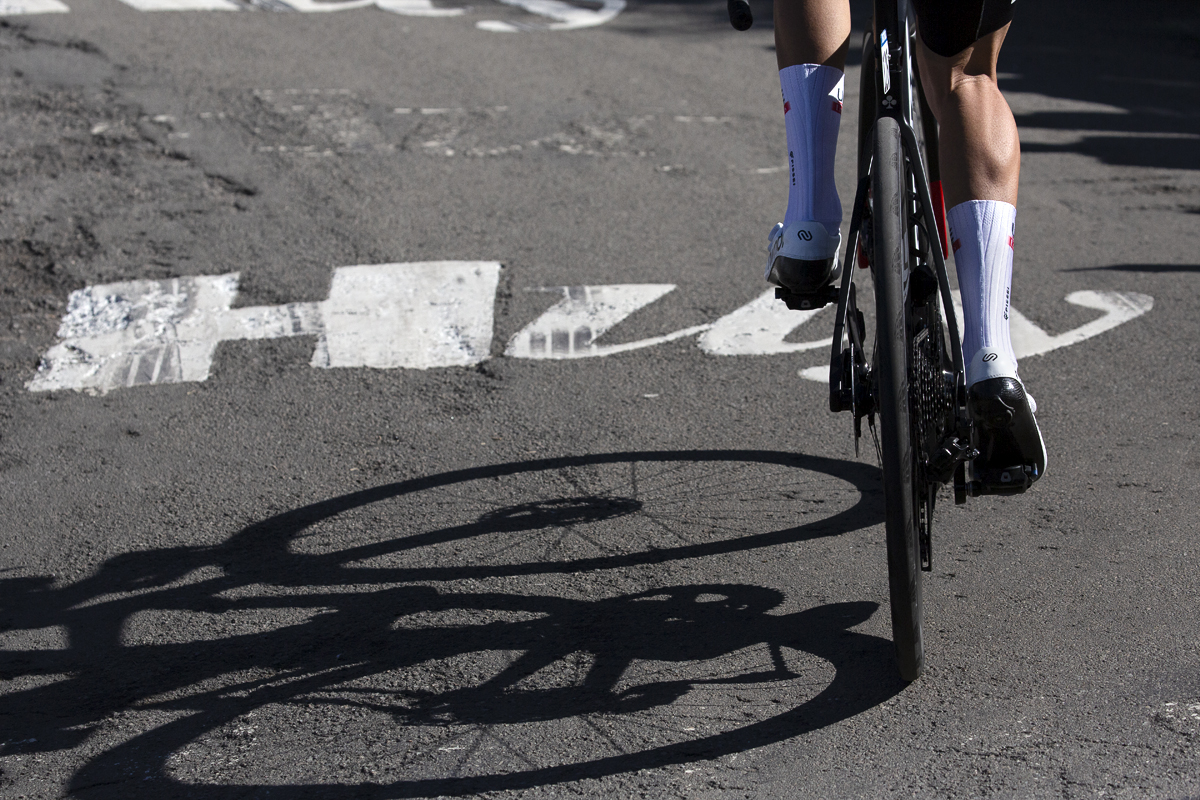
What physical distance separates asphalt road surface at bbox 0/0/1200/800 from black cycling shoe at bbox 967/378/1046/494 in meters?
0.52

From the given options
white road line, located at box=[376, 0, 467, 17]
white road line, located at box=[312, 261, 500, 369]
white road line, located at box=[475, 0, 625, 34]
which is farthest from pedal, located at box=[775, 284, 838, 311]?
white road line, located at box=[376, 0, 467, 17]

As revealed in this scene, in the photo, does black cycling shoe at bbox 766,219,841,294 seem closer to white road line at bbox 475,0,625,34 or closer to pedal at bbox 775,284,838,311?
pedal at bbox 775,284,838,311

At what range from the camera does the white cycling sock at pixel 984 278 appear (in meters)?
2.57

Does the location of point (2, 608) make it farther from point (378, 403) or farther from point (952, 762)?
point (952, 762)

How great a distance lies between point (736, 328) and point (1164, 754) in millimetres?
2730

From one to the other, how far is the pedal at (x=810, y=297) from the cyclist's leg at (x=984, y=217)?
13.0 inches

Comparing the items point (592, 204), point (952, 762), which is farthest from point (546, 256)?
point (952, 762)

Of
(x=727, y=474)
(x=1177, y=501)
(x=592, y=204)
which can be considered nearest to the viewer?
(x=1177, y=501)

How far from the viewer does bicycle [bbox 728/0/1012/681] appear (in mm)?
2438

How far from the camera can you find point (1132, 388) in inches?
173

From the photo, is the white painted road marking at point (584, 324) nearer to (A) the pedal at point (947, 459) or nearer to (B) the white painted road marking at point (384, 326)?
(B) the white painted road marking at point (384, 326)

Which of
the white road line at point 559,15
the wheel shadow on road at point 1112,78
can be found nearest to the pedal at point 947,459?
the wheel shadow on road at point 1112,78

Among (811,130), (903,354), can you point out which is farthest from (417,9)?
(903,354)

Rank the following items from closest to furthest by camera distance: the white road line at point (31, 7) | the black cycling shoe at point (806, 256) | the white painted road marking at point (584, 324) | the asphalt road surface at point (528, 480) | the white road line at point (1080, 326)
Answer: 1. the asphalt road surface at point (528, 480)
2. the black cycling shoe at point (806, 256)
3. the white road line at point (1080, 326)
4. the white painted road marking at point (584, 324)
5. the white road line at point (31, 7)
